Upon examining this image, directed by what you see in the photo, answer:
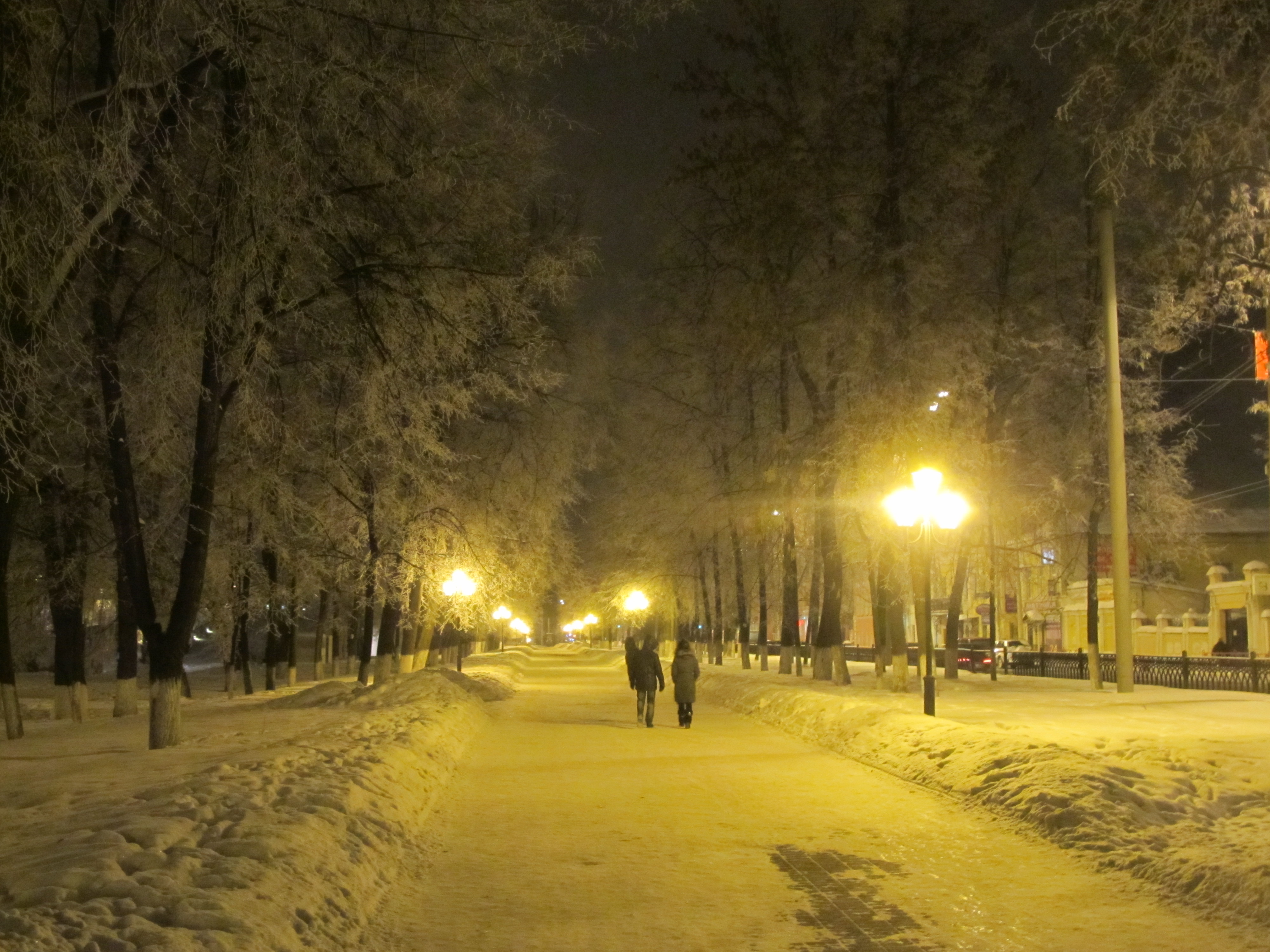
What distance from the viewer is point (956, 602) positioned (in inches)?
1345

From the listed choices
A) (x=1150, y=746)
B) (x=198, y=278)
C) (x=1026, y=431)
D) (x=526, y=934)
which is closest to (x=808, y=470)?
(x=1026, y=431)

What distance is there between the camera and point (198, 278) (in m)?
13.0

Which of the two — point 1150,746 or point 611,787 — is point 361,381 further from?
point 1150,746

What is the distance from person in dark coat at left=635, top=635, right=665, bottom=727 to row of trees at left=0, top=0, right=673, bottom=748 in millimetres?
4773

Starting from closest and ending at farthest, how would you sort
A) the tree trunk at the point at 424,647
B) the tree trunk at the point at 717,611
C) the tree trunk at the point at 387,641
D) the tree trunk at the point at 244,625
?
1. the tree trunk at the point at 244,625
2. the tree trunk at the point at 387,641
3. the tree trunk at the point at 424,647
4. the tree trunk at the point at 717,611

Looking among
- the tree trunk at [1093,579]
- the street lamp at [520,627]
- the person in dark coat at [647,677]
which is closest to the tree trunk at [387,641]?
the person in dark coat at [647,677]

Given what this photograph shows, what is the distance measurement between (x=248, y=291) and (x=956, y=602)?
26.6 m

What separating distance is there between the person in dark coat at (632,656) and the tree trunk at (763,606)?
16.5 metres

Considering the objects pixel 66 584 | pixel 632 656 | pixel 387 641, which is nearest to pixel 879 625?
pixel 632 656

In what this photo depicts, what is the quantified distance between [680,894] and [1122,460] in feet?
62.5

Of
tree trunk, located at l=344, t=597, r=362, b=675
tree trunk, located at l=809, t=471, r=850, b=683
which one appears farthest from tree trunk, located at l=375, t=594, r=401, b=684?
tree trunk, located at l=809, t=471, r=850, b=683

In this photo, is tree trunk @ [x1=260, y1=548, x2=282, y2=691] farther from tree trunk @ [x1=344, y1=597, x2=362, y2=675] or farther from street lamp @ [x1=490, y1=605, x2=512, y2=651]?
street lamp @ [x1=490, y1=605, x2=512, y2=651]

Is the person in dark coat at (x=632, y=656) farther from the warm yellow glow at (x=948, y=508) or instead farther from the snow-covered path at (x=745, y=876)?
the snow-covered path at (x=745, y=876)

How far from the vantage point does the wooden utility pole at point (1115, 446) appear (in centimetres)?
2420
